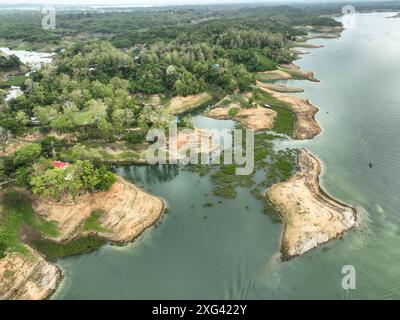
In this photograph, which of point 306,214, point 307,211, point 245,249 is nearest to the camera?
point 245,249

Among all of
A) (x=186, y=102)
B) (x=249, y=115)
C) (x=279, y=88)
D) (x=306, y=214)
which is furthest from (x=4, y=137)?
(x=279, y=88)

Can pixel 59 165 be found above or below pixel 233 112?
below

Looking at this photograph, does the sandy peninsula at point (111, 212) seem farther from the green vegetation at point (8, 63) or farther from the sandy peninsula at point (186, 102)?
the green vegetation at point (8, 63)

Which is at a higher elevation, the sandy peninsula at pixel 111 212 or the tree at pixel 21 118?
the tree at pixel 21 118

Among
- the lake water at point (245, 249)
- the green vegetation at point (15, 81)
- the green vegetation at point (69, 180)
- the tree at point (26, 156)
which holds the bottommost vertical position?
Answer: the lake water at point (245, 249)

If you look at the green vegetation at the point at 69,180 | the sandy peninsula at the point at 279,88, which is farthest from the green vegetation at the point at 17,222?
the sandy peninsula at the point at 279,88

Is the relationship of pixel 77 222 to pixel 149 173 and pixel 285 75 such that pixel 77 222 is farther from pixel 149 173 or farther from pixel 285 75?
pixel 285 75

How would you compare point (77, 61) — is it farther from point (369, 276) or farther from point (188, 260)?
point (369, 276)
